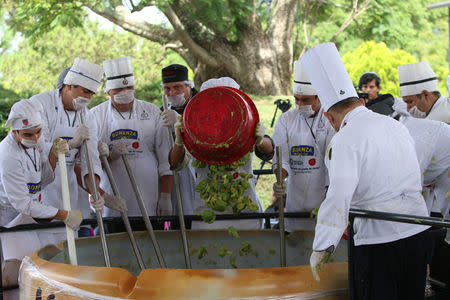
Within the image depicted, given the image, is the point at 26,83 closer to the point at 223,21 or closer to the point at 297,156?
the point at 223,21

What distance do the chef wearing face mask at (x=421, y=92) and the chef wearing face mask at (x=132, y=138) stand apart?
76.6 inches

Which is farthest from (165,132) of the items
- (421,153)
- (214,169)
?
(421,153)

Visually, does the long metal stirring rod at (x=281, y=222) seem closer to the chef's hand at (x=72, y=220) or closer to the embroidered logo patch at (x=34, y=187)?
the chef's hand at (x=72, y=220)

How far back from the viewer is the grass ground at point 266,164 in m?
10.4

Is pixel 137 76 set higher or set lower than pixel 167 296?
higher

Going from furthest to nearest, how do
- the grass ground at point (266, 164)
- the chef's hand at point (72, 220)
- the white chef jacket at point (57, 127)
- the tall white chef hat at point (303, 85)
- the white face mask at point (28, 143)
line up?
the grass ground at point (266, 164), the white chef jacket at point (57, 127), the tall white chef hat at point (303, 85), the white face mask at point (28, 143), the chef's hand at point (72, 220)

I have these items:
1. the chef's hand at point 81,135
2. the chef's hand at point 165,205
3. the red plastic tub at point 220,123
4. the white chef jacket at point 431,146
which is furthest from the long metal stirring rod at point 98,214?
the white chef jacket at point 431,146

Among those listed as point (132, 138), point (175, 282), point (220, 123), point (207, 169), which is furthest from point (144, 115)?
point (175, 282)

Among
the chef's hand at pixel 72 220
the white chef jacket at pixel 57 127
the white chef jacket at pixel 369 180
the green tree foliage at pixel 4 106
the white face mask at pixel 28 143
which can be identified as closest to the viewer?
the white chef jacket at pixel 369 180

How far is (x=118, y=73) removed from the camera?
4.22m

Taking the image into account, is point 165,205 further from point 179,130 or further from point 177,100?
point 179,130

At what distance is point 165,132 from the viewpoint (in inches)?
169

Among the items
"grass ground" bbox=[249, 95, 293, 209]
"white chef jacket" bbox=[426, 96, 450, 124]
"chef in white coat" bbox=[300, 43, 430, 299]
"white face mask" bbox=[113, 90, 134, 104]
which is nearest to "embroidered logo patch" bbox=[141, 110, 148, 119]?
"white face mask" bbox=[113, 90, 134, 104]

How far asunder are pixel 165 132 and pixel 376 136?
2.22 meters
